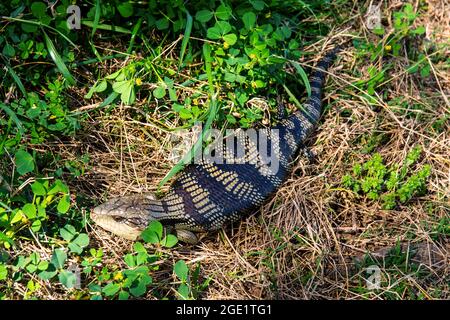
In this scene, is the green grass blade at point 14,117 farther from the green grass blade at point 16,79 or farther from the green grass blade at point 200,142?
the green grass blade at point 200,142

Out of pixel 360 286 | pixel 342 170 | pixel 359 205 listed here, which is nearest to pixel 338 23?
pixel 342 170

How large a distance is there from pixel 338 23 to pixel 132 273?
3189 mm

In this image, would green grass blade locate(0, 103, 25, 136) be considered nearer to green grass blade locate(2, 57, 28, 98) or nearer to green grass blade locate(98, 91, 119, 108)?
green grass blade locate(2, 57, 28, 98)

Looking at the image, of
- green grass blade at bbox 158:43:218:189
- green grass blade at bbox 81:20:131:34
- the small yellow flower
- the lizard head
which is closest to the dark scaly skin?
the lizard head

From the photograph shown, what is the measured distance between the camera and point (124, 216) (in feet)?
13.3

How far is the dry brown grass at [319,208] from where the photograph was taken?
12.9ft

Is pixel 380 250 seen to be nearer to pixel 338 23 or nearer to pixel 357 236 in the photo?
pixel 357 236

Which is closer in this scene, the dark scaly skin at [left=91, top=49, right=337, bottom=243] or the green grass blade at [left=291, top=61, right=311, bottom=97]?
the dark scaly skin at [left=91, top=49, right=337, bottom=243]

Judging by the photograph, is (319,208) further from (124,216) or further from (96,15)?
(96,15)

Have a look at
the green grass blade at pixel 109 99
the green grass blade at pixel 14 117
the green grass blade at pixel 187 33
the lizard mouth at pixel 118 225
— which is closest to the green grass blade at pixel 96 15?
the green grass blade at pixel 109 99

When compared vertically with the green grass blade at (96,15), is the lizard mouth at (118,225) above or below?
below

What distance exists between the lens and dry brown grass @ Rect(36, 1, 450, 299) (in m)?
3.94

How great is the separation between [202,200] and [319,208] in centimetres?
95

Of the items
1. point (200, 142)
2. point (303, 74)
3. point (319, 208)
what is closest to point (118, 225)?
point (200, 142)
